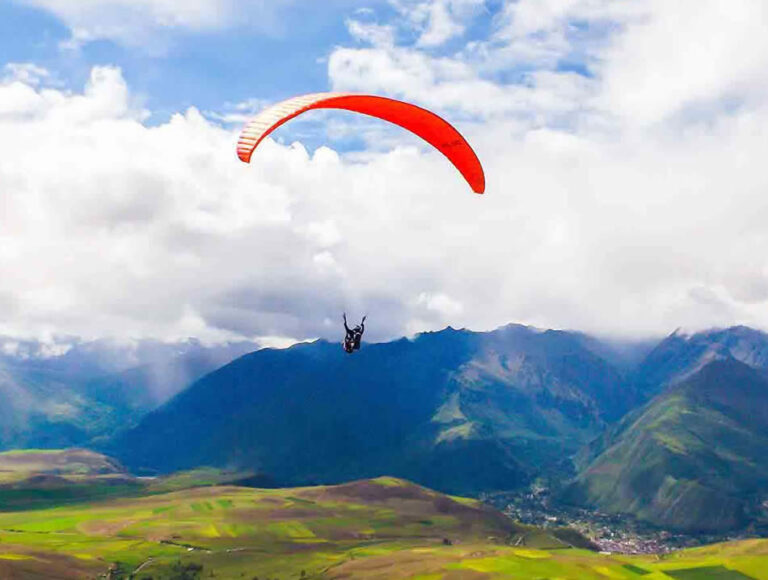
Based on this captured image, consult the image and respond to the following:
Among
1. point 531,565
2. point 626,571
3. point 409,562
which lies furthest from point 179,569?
point 626,571

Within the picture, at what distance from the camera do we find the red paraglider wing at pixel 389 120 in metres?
33.6

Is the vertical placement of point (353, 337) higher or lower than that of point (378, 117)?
lower

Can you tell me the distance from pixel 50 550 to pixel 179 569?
3839 cm

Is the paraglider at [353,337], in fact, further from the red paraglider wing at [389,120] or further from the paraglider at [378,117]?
the red paraglider wing at [389,120]

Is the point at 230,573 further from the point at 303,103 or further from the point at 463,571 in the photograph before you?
the point at 303,103

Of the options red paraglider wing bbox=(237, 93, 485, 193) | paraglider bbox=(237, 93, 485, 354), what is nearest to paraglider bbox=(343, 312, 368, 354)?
paraglider bbox=(237, 93, 485, 354)

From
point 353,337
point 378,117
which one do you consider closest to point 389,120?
point 378,117

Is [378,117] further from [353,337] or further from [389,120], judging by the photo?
[353,337]

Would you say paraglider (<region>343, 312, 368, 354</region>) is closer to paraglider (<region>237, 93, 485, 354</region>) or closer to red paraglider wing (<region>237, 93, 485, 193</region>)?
paraglider (<region>237, 93, 485, 354</region>)

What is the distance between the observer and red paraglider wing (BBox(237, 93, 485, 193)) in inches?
1324

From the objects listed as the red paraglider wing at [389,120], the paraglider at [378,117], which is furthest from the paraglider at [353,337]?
the red paraglider wing at [389,120]

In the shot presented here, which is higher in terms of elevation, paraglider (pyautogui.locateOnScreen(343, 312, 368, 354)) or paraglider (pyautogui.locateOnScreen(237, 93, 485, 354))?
paraglider (pyautogui.locateOnScreen(237, 93, 485, 354))

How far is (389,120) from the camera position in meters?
43.8

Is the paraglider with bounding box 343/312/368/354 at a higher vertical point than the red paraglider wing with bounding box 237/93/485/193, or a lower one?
lower
